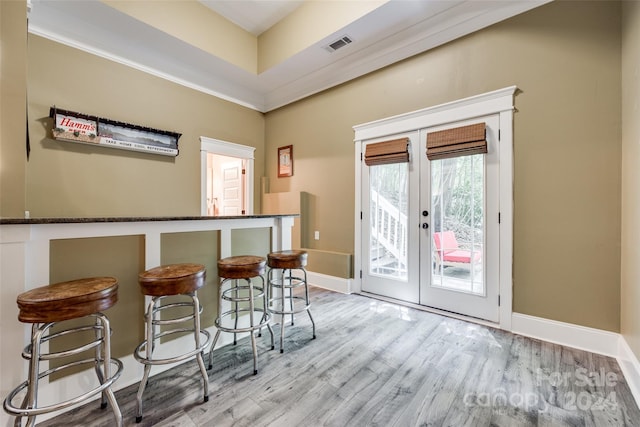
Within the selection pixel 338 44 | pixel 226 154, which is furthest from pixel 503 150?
pixel 226 154

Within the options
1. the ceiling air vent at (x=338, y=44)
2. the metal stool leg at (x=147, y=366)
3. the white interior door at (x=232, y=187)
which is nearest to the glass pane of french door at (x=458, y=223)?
the ceiling air vent at (x=338, y=44)

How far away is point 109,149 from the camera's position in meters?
3.09

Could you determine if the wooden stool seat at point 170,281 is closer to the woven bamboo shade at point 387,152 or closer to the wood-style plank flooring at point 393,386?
the wood-style plank flooring at point 393,386

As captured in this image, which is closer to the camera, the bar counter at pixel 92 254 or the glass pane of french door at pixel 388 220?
the bar counter at pixel 92 254

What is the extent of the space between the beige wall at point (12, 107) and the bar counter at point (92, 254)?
26 cm

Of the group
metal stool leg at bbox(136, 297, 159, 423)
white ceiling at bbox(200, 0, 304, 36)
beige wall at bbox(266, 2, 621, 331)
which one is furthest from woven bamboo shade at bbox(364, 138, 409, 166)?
metal stool leg at bbox(136, 297, 159, 423)

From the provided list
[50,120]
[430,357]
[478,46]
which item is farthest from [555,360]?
[50,120]

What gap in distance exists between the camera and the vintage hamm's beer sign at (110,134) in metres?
2.73

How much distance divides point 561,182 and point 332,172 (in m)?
2.54

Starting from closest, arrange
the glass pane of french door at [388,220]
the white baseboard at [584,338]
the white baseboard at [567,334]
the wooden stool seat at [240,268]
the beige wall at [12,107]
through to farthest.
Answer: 1. the beige wall at [12,107]
2. the white baseboard at [584,338]
3. the wooden stool seat at [240,268]
4. the white baseboard at [567,334]
5. the glass pane of french door at [388,220]

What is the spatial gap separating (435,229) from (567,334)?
1370 millimetres

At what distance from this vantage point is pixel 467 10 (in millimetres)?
2609

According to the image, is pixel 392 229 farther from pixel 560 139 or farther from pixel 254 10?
pixel 254 10

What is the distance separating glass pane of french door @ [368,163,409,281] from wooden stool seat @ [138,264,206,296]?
7.70 feet
